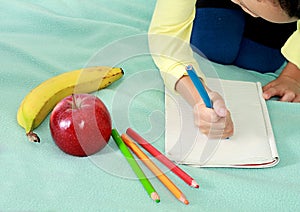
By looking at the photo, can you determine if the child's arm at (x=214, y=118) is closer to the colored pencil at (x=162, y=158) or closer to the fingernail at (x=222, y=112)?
the fingernail at (x=222, y=112)

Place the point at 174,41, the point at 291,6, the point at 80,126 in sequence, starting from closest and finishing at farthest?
1. the point at 291,6
2. the point at 80,126
3. the point at 174,41

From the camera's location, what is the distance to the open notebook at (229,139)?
36.4 inches

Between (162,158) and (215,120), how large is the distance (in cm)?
12

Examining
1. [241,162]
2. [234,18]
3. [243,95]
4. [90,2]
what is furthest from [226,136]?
[90,2]

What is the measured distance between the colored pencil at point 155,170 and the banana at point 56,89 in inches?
5.8

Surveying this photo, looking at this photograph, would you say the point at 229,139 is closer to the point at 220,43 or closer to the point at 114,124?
the point at 114,124

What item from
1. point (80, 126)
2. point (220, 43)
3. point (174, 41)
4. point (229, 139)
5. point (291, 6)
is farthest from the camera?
point (220, 43)

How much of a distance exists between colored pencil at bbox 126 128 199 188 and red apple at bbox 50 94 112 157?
6cm

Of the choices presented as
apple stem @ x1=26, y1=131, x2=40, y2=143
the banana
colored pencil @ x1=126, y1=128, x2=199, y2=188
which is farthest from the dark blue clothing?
apple stem @ x1=26, y1=131, x2=40, y2=143

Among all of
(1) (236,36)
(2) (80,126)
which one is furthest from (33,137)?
(1) (236,36)

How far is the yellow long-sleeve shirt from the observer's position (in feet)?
3.53

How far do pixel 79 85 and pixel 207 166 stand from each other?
11.4 inches

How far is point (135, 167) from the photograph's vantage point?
883mm

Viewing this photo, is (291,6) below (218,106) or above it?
above
